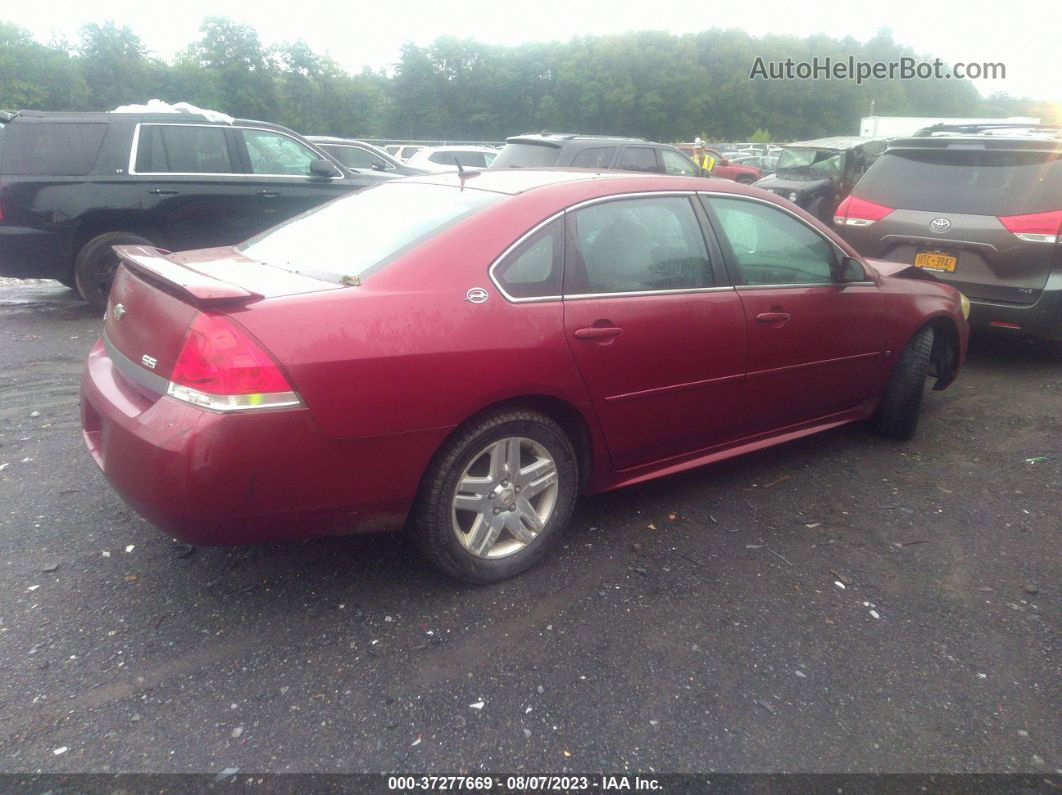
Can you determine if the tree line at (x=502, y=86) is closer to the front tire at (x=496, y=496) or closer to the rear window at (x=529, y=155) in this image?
the rear window at (x=529, y=155)

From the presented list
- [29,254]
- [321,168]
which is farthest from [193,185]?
[29,254]

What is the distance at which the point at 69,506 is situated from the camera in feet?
12.0

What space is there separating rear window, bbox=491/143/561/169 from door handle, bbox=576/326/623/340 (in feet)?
20.8

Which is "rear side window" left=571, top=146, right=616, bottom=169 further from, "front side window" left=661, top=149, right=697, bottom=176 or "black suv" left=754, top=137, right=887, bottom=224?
"black suv" left=754, top=137, right=887, bottom=224

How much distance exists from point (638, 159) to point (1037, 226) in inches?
205

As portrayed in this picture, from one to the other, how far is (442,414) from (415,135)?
6660 cm

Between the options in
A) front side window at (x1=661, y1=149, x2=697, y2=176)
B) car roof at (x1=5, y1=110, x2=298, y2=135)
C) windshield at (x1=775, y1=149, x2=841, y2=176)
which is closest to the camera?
car roof at (x1=5, y1=110, x2=298, y2=135)

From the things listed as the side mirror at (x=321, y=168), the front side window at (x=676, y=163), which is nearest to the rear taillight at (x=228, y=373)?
the side mirror at (x=321, y=168)

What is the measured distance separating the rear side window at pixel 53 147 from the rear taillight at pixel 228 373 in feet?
18.8

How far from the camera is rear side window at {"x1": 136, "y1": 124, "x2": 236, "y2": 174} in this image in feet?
24.5

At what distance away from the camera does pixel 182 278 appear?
2754mm

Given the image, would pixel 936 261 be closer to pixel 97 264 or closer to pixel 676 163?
pixel 676 163

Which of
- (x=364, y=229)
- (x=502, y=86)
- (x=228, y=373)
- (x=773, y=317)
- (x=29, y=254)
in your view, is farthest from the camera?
(x=502, y=86)

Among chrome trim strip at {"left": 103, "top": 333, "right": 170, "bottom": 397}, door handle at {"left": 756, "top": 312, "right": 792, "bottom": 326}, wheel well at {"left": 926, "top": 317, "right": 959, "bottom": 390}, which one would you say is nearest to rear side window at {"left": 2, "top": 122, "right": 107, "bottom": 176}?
chrome trim strip at {"left": 103, "top": 333, "right": 170, "bottom": 397}
